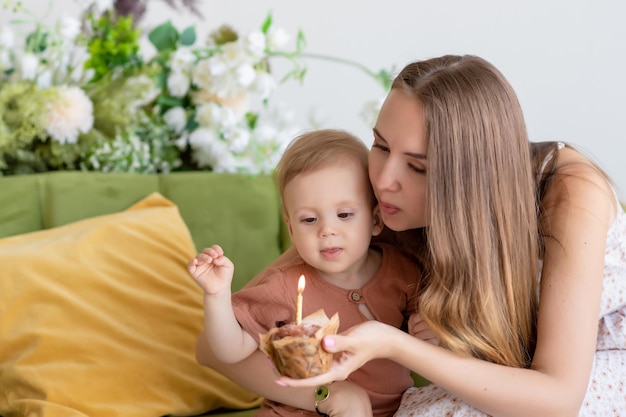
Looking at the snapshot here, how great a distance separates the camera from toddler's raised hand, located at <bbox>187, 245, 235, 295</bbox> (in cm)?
158

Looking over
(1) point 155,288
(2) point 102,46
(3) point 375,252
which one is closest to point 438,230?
(3) point 375,252

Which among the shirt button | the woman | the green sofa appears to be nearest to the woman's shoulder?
the woman

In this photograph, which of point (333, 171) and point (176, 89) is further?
point (176, 89)

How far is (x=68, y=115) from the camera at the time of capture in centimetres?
254

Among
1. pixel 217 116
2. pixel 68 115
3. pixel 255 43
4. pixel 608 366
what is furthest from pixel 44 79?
pixel 608 366

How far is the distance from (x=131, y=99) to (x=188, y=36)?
0.29 m

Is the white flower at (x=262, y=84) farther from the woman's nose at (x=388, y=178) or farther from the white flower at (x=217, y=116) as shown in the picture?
the woman's nose at (x=388, y=178)

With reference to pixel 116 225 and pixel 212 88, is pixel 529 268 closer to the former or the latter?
pixel 116 225

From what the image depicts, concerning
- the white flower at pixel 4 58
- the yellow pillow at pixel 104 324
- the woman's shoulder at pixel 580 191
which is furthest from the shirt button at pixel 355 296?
the white flower at pixel 4 58

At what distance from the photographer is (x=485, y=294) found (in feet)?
5.42

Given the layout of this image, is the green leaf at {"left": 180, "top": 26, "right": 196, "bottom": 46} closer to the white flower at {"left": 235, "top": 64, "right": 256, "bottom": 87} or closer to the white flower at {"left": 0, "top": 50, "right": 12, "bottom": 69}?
the white flower at {"left": 235, "top": 64, "right": 256, "bottom": 87}

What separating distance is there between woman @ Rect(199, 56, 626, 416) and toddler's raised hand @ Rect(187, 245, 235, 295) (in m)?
0.29

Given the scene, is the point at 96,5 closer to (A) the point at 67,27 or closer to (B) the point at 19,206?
(A) the point at 67,27

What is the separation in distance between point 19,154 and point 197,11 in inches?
30.3
